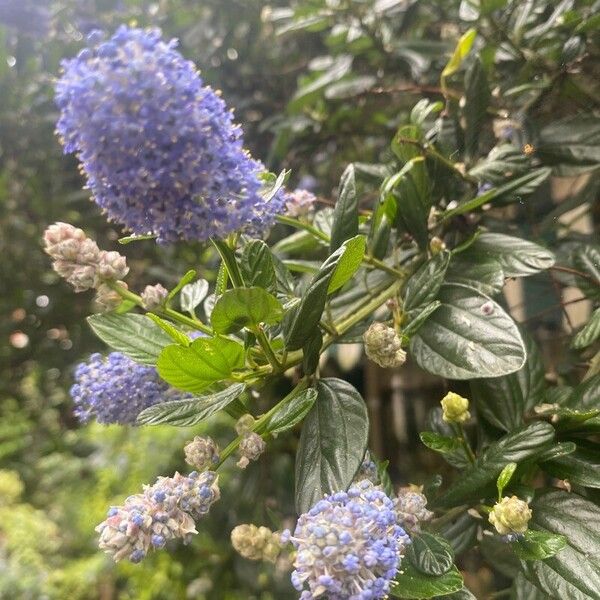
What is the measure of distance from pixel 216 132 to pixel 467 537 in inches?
21.2

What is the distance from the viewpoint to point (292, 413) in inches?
22.1

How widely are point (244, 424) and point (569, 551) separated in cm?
33

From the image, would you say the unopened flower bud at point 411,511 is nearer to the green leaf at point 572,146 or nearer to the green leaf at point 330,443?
the green leaf at point 330,443

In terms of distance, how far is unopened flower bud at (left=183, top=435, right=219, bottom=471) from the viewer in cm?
58

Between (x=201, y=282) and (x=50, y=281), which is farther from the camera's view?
(x=50, y=281)

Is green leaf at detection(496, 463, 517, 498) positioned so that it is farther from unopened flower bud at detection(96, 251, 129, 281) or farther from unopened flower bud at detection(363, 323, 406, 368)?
unopened flower bud at detection(96, 251, 129, 281)

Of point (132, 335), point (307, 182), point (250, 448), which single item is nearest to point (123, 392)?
point (132, 335)

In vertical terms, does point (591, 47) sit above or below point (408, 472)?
above

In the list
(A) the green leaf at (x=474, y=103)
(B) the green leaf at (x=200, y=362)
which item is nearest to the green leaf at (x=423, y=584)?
(B) the green leaf at (x=200, y=362)

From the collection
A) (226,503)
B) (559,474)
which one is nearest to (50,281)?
(226,503)

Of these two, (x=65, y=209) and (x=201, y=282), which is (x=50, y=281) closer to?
(x=65, y=209)

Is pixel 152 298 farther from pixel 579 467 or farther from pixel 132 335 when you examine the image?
pixel 579 467

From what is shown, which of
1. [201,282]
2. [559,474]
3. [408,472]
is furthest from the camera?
[408,472]

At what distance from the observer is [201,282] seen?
0.76 m
